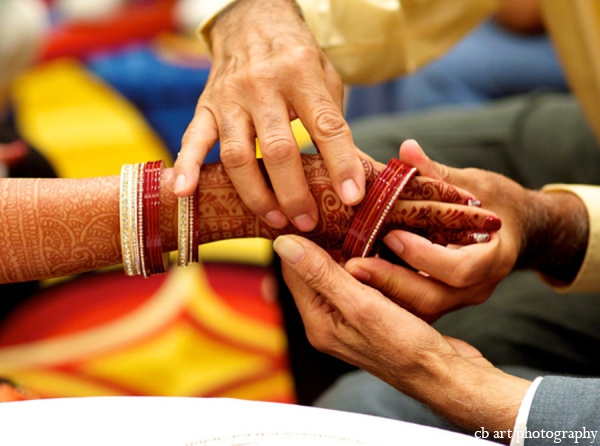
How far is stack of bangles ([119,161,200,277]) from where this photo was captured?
0.91 m

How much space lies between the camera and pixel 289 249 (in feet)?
2.86

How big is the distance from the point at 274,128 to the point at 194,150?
125 mm

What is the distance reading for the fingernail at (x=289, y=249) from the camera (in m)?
0.86

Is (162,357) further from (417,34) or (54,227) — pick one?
(417,34)

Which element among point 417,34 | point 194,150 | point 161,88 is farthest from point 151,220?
point 161,88

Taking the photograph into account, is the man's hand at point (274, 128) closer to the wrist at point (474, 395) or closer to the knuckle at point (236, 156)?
the knuckle at point (236, 156)

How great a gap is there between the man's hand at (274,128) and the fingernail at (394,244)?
9 cm

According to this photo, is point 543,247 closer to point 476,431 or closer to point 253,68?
point 476,431

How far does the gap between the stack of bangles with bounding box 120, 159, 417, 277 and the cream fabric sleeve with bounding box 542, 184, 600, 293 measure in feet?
1.29

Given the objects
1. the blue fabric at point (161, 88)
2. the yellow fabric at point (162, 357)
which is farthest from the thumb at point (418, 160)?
the blue fabric at point (161, 88)

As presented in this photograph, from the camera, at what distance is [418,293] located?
0.93 meters

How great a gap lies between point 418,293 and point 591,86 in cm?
82

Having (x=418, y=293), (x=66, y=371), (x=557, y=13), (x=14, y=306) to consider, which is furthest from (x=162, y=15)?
(x=418, y=293)

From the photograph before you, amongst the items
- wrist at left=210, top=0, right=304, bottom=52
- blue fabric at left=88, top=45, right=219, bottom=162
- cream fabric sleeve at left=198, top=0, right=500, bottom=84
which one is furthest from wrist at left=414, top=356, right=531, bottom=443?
blue fabric at left=88, top=45, right=219, bottom=162
